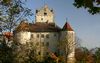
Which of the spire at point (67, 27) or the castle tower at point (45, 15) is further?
the castle tower at point (45, 15)

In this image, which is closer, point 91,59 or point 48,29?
point 91,59

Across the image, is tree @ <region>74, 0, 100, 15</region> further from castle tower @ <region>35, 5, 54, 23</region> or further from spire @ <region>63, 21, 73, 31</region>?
castle tower @ <region>35, 5, 54, 23</region>

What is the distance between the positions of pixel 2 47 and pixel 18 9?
2.63m

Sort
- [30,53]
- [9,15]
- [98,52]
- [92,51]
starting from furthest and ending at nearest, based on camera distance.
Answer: [92,51] → [98,52] → [30,53] → [9,15]

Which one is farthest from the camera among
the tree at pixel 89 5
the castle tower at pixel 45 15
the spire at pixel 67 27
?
the castle tower at pixel 45 15

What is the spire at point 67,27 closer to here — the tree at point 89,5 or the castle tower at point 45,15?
the castle tower at point 45,15

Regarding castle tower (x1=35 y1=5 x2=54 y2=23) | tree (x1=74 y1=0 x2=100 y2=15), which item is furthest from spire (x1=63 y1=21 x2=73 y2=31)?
tree (x1=74 y1=0 x2=100 y2=15)

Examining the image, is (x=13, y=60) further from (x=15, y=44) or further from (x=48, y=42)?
(x=48, y=42)

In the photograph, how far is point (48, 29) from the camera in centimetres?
11306

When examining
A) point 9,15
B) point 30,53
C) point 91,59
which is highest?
point 9,15

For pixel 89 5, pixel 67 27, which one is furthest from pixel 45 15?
pixel 89 5

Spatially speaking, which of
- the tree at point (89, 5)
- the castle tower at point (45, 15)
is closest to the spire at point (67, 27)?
the castle tower at point (45, 15)

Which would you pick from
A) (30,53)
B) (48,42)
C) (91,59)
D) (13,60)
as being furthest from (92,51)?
(13,60)

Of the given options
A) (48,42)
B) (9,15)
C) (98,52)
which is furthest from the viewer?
(48,42)
